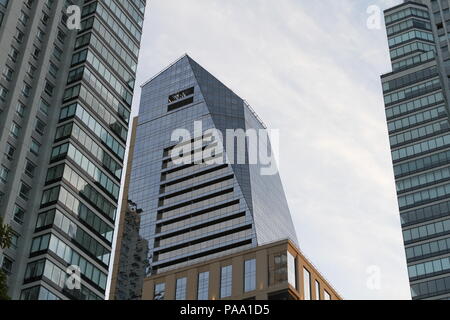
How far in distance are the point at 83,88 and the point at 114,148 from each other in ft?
30.9

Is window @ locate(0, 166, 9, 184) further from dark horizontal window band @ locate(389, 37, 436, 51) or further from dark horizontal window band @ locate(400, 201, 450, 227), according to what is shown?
dark horizontal window band @ locate(389, 37, 436, 51)

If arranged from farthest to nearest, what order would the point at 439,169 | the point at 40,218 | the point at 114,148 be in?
the point at 439,169
the point at 114,148
the point at 40,218

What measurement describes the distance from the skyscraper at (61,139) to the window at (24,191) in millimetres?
138

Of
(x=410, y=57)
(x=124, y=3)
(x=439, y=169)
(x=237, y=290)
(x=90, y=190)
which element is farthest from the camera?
(x=410, y=57)

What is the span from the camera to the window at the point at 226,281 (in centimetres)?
12281

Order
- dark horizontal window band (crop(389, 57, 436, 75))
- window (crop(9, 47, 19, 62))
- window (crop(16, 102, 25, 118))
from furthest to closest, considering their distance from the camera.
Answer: dark horizontal window band (crop(389, 57, 436, 75))
window (crop(9, 47, 19, 62))
window (crop(16, 102, 25, 118))

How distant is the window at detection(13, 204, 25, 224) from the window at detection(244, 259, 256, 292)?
49226 mm

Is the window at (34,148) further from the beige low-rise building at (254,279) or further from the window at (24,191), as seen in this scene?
the beige low-rise building at (254,279)

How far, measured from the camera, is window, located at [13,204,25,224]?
84.8 m

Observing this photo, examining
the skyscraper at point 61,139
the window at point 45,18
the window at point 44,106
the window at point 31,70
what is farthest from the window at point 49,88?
the window at point 45,18

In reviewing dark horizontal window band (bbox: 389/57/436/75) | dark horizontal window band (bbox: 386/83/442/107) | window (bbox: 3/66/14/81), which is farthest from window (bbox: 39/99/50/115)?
dark horizontal window band (bbox: 389/57/436/75)
